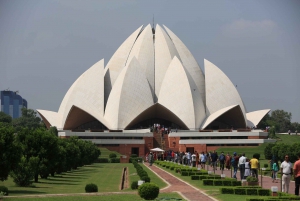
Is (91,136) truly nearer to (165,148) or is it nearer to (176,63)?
(165,148)

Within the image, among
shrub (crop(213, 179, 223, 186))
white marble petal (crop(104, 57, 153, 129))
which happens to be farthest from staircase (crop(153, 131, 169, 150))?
shrub (crop(213, 179, 223, 186))

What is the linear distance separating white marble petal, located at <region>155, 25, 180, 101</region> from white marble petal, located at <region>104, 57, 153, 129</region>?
117 inches

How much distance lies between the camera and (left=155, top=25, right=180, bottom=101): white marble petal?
56906 mm

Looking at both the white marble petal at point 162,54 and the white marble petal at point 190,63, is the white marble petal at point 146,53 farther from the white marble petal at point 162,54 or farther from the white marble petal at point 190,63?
the white marble petal at point 190,63

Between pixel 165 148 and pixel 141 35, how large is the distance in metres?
14.1

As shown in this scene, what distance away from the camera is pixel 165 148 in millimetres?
50312

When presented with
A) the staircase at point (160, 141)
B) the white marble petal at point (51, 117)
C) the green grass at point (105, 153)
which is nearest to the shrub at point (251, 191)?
the green grass at point (105, 153)

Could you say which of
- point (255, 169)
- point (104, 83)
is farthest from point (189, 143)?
point (255, 169)

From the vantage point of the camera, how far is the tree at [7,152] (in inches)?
619

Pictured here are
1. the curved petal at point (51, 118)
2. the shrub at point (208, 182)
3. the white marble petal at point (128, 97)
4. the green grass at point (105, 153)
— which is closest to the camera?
the shrub at point (208, 182)

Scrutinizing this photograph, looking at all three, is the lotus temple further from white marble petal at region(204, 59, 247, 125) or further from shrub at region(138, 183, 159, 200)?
shrub at region(138, 183, 159, 200)

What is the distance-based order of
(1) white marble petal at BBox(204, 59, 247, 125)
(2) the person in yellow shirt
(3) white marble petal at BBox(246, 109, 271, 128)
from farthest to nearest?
1. (3) white marble petal at BBox(246, 109, 271, 128)
2. (1) white marble petal at BBox(204, 59, 247, 125)
3. (2) the person in yellow shirt

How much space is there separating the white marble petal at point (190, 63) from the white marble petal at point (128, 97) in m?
5.63

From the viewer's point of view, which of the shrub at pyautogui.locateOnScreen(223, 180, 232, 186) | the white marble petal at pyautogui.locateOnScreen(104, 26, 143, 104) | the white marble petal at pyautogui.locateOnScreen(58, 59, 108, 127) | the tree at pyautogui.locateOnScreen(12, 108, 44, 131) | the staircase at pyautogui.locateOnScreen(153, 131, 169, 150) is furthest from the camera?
the tree at pyautogui.locateOnScreen(12, 108, 44, 131)
